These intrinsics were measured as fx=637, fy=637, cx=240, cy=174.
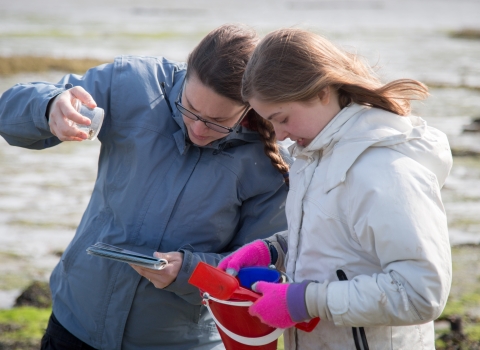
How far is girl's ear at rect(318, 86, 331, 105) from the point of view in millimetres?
2047

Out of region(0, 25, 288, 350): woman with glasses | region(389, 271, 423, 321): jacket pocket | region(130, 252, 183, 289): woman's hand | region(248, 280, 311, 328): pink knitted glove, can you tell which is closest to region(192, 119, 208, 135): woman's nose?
region(0, 25, 288, 350): woman with glasses

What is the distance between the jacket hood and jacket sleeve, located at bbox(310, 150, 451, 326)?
7 cm

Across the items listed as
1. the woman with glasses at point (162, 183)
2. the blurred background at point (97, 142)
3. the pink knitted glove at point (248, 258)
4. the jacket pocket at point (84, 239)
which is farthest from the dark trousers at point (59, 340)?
the blurred background at point (97, 142)

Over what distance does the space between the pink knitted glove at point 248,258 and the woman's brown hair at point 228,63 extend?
1.21ft

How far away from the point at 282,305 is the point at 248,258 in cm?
35

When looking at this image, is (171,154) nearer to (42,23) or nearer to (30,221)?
(30,221)

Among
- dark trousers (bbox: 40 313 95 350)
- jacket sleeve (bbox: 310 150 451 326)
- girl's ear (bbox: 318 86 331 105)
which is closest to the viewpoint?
jacket sleeve (bbox: 310 150 451 326)

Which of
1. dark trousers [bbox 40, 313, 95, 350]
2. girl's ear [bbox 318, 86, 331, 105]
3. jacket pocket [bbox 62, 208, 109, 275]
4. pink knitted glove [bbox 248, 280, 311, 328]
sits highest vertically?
girl's ear [bbox 318, 86, 331, 105]

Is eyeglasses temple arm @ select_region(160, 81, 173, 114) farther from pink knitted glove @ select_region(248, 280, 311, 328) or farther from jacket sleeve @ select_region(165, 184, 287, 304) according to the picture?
pink knitted glove @ select_region(248, 280, 311, 328)

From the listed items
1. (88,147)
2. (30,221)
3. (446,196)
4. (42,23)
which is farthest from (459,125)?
(42,23)

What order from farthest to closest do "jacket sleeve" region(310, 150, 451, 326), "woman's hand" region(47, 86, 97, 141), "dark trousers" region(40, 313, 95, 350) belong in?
"dark trousers" region(40, 313, 95, 350), "woman's hand" region(47, 86, 97, 141), "jacket sleeve" region(310, 150, 451, 326)

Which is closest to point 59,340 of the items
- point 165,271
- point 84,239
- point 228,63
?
point 84,239

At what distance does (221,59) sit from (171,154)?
42cm

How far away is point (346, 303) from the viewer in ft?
6.06
